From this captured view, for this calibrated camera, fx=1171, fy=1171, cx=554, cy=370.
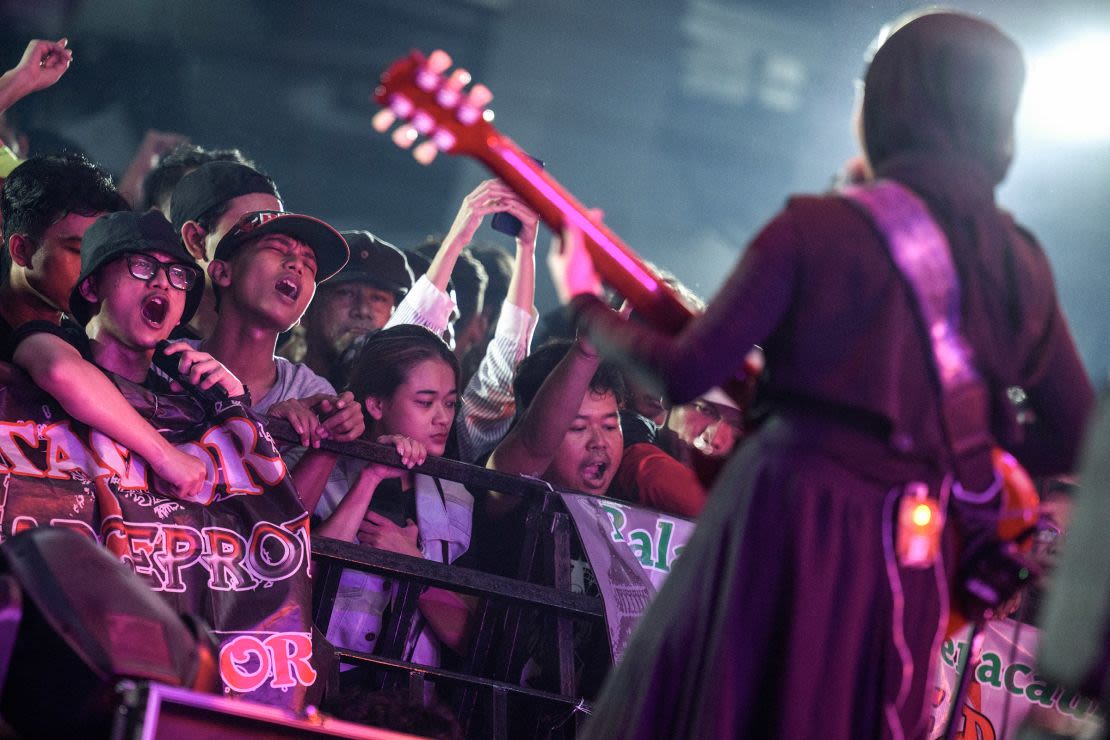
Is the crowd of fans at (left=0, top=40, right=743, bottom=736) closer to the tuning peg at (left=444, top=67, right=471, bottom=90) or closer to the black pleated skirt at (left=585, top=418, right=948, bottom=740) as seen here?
the tuning peg at (left=444, top=67, right=471, bottom=90)

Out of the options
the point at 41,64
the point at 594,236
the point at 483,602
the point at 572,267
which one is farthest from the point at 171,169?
the point at 572,267

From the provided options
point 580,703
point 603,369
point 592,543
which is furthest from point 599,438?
point 580,703

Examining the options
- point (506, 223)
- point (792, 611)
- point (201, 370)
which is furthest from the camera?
point (201, 370)

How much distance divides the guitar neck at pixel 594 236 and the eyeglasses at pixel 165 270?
1.54m

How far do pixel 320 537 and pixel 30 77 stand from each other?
6.80 feet

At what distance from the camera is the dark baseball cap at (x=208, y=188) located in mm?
4527

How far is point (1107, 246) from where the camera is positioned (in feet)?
22.5

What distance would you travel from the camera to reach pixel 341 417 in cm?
413

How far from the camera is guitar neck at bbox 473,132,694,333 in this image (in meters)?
2.35

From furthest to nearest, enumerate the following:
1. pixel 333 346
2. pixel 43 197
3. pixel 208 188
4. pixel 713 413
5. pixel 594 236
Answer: pixel 713 413, pixel 333 346, pixel 208 188, pixel 43 197, pixel 594 236

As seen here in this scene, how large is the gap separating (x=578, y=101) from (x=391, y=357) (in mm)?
2221

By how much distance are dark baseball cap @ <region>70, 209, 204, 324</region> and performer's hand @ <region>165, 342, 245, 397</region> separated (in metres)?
0.27

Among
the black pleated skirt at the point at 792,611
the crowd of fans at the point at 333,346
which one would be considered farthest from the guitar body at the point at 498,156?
the crowd of fans at the point at 333,346

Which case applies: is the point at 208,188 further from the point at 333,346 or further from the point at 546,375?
the point at 546,375
